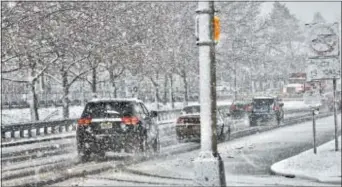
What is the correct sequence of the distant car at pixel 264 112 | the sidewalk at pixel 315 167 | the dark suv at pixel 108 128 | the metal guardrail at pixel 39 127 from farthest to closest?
the distant car at pixel 264 112, the metal guardrail at pixel 39 127, the dark suv at pixel 108 128, the sidewalk at pixel 315 167

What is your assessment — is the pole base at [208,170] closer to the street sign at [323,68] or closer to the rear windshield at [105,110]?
the street sign at [323,68]

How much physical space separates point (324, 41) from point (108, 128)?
635cm

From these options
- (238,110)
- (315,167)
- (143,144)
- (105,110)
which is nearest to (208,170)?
(315,167)

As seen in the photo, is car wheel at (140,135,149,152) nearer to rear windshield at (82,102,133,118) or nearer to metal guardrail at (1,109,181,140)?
rear windshield at (82,102,133,118)

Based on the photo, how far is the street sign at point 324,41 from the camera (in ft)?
55.9

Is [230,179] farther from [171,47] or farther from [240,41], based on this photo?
[240,41]

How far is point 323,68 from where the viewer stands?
56.2 ft

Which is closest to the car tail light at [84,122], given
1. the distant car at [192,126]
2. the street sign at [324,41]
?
the street sign at [324,41]

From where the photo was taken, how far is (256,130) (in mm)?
33188

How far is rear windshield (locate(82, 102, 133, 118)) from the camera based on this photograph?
1916 centimetres

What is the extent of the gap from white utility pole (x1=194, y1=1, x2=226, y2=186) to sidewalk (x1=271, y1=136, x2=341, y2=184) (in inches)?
191

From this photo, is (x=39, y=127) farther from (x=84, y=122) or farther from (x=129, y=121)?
(x=129, y=121)

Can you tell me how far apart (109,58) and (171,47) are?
12.1 m

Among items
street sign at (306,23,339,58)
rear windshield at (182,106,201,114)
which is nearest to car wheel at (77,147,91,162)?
street sign at (306,23,339,58)
